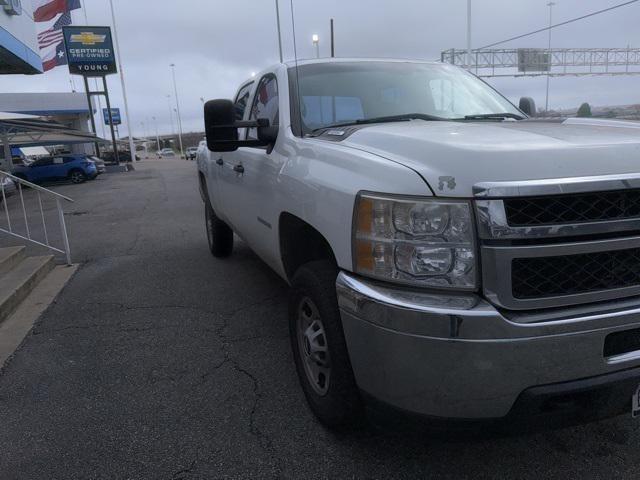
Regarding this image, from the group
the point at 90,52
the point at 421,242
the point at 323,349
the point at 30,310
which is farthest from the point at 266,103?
the point at 90,52

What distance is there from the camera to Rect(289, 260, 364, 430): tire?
235 centimetres

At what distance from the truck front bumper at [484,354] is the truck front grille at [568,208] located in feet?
1.10

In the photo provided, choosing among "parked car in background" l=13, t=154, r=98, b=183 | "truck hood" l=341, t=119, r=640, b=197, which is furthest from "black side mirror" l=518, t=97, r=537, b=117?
"parked car in background" l=13, t=154, r=98, b=183

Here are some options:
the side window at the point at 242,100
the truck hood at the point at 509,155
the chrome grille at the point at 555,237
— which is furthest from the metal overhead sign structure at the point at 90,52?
the chrome grille at the point at 555,237

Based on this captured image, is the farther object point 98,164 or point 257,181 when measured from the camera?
point 98,164

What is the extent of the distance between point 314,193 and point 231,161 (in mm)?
2108

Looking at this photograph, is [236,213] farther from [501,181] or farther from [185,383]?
[501,181]

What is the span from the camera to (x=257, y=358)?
3662mm

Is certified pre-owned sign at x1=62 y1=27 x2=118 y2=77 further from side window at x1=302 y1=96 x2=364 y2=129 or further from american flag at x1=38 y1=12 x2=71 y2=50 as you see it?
side window at x1=302 y1=96 x2=364 y2=129

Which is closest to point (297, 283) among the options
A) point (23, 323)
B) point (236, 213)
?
point (236, 213)

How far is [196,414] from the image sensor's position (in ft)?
9.70

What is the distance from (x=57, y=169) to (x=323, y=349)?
85.4ft

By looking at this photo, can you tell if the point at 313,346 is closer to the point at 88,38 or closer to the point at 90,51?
the point at 90,51

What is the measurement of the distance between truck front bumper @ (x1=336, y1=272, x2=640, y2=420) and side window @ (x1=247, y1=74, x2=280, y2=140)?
2.04 metres
